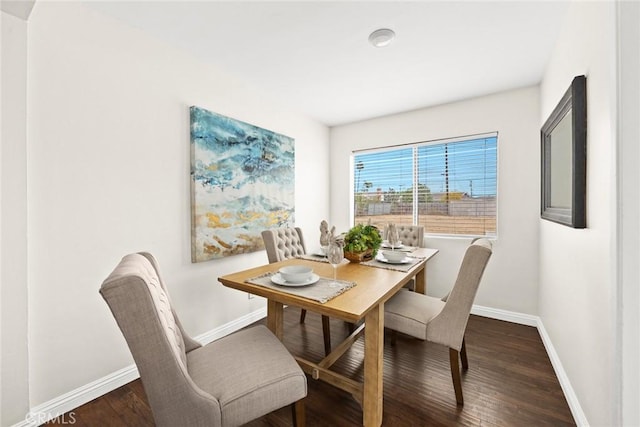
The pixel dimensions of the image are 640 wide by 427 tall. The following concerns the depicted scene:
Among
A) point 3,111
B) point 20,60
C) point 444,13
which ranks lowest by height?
point 3,111

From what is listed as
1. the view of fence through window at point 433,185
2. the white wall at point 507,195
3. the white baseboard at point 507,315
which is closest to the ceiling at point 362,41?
the white wall at point 507,195

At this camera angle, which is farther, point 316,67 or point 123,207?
point 316,67

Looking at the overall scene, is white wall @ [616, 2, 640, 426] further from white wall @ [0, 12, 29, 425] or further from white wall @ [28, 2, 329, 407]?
white wall @ [0, 12, 29, 425]

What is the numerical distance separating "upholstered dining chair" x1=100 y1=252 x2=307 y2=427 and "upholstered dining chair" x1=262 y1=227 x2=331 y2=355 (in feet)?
2.86

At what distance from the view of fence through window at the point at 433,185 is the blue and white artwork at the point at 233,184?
1405 mm

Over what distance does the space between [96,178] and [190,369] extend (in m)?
1.42

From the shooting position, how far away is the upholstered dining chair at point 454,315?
61.6 inches

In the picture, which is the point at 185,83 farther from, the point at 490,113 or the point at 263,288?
the point at 490,113

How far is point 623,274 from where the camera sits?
2.74 ft

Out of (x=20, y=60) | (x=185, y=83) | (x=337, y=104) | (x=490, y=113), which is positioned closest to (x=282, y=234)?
(x=185, y=83)

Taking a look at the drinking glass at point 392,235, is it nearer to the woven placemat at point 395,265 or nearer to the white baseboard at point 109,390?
the woven placemat at point 395,265

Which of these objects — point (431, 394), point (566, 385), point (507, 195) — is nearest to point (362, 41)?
point (507, 195)

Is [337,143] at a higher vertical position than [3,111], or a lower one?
higher

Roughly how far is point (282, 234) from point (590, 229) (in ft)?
7.31
